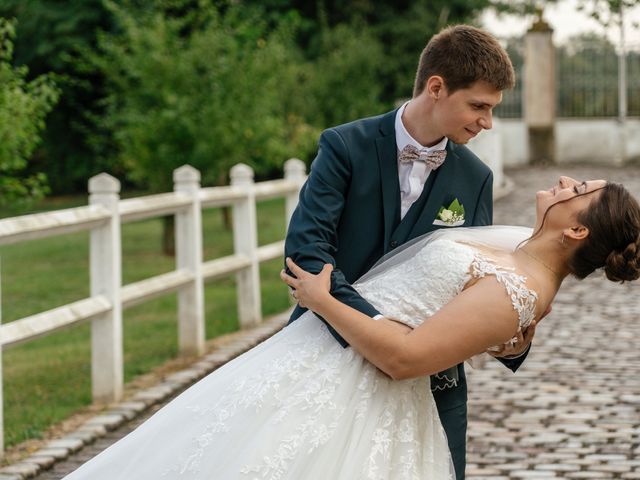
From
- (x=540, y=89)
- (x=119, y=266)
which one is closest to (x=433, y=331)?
(x=119, y=266)

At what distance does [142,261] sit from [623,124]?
1580 cm

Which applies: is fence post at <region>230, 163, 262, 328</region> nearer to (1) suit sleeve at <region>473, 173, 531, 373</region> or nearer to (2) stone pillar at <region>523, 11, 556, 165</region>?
(1) suit sleeve at <region>473, 173, 531, 373</region>

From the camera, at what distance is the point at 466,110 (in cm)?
361

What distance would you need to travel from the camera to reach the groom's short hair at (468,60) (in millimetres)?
3557

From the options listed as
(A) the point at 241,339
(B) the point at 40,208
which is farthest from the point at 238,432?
(B) the point at 40,208

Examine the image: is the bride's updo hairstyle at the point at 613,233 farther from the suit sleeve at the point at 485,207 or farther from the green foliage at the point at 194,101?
the green foliage at the point at 194,101

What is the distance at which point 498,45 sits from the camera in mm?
3623

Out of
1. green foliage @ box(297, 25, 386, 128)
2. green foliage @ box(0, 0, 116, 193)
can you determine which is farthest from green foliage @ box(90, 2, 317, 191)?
green foliage @ box(0, 0, 116, 193)

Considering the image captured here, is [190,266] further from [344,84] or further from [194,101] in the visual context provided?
[344,84]

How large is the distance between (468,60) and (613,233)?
24.7 inches

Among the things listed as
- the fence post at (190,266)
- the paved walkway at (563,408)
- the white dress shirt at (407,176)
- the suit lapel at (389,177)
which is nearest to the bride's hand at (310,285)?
the suit lapel at (389,177)

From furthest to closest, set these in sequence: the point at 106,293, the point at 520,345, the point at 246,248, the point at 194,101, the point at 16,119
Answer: the point at 194,101, the point at 246,248, the point at 16,119, the point at 106,293, the point at 520,345

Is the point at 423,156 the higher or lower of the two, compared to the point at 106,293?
higher

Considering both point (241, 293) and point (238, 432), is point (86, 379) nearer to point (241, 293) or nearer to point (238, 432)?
point (241, 293)
